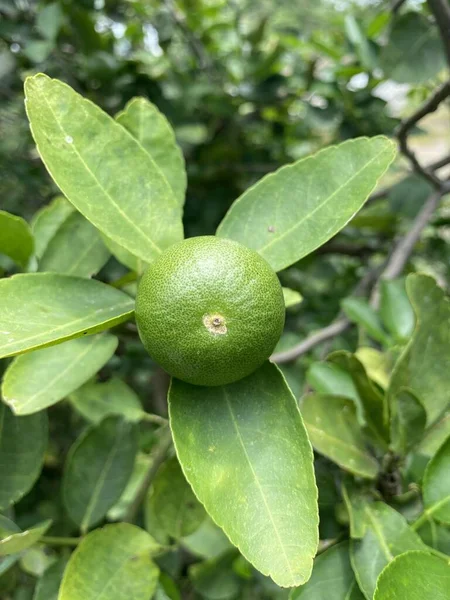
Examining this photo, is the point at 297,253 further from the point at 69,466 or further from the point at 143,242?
the point at 69,466

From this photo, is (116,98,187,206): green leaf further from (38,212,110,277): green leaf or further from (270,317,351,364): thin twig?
(270,317,351,364): thin twig

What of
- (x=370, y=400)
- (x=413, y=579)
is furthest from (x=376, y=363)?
(x=413, y=579)

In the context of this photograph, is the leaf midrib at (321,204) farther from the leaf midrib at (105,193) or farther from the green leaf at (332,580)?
the green leaf at (332,580)

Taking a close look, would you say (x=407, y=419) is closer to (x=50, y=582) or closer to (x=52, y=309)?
(x=52, y=309)

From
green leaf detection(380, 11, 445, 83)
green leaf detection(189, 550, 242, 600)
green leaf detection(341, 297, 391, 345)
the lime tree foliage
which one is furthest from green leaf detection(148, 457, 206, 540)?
green leaf detection(380, 11, 445, 83)

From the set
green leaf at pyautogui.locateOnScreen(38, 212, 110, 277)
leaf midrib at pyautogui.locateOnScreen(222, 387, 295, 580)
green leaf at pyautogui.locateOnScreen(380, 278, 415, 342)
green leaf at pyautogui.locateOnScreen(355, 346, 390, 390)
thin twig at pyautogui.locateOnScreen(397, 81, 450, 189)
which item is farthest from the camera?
thin twig at pyautogui.locateOnScreen(397, 81, 450, 189)
